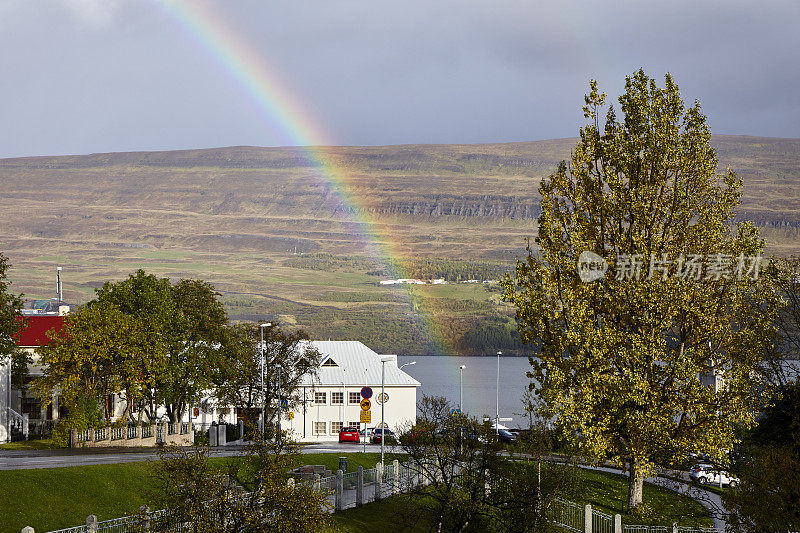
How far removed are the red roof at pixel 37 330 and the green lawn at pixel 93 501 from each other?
30.8 m

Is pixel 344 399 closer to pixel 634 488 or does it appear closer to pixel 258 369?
pixel 258 369

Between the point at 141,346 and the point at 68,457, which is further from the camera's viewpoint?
the point at 141,346

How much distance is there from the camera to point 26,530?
826 inches

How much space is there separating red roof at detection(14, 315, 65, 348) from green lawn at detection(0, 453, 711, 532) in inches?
1212

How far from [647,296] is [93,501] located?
2214cm

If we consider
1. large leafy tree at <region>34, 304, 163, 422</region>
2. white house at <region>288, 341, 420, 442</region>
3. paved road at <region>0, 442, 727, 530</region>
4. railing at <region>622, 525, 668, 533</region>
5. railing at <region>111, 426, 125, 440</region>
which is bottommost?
white house at <region>288, 341, 420, 442</region>

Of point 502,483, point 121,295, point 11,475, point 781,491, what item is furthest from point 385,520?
point 121,295

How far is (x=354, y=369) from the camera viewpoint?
368ft

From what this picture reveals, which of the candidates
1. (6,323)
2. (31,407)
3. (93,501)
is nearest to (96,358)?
(6,323)

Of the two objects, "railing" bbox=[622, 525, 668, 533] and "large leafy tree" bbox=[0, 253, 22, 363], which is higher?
→ "large leafy tree" bbox=[0, 253, 22, 363]

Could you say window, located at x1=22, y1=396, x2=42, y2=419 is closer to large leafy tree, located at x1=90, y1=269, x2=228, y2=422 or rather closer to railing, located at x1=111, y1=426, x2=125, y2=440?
large leafy tree, located at x1=90, y1=269, x2=228, y2=422

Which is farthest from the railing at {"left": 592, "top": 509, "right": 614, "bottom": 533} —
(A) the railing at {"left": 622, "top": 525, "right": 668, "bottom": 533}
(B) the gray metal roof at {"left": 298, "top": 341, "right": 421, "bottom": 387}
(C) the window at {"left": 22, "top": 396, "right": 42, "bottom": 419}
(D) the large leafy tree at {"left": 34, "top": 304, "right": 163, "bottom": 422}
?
(B) the gray metal roof at {"left": 298, "top": 341, "right": 421, "bottom": 387}

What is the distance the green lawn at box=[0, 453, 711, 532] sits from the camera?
98.7 feet

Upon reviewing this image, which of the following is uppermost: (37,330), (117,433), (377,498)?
(37,330)
